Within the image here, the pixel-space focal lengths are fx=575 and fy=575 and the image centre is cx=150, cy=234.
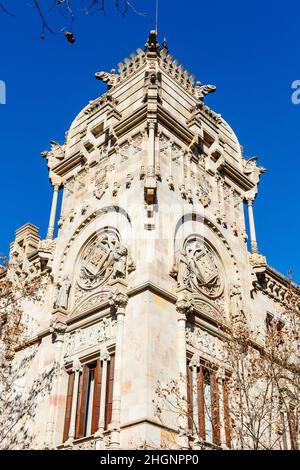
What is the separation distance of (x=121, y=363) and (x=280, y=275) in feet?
38.8

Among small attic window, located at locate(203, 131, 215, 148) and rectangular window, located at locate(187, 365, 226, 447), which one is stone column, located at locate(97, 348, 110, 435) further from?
small attic window, located at locate(203, 131, 215, 148)

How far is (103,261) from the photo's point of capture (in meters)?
22.8

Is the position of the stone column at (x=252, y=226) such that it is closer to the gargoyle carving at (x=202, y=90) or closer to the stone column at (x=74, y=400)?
the gargoyle carving at (x=202, y=90)

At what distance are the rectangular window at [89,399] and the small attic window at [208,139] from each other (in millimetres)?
12721

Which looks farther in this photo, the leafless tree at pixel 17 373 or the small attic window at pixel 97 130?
the small attic window at pixel 97 130

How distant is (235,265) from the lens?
25.2m

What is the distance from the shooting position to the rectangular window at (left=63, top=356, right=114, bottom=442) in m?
19.3

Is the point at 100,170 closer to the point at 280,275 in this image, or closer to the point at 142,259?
the point at 142,259

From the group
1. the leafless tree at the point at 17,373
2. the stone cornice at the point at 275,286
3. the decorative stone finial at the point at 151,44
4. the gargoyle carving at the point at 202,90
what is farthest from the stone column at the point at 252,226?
the leafless tree at the point at 17,373

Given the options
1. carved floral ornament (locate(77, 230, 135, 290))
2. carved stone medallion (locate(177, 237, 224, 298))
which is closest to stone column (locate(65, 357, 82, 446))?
carved floral ornament (locate(77, 230, 135, 290))

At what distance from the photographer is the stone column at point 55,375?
20.0 m

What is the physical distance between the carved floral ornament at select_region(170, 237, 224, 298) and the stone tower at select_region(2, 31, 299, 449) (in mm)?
65
